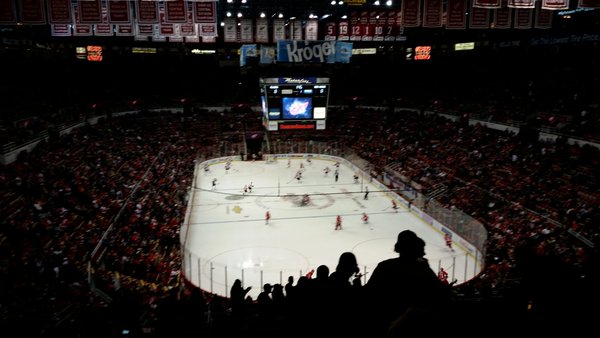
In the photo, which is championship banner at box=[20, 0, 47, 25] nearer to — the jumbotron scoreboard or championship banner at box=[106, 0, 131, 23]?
championship banner at box=[106, 0, 131, 23]

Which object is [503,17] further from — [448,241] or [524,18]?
[448,241]

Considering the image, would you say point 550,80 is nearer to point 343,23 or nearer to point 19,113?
point 343,23

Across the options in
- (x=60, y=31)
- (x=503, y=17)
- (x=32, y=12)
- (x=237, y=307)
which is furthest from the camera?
(x=60, y=31)

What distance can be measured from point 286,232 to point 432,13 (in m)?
12.7

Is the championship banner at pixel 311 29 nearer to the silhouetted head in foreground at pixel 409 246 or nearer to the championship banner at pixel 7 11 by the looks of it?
the championship banner at pixel 7 11

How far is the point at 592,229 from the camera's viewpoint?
1543cm

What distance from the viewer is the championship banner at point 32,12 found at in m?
→ 15.4

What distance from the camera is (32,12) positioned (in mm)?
15516

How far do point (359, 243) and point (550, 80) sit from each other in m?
25.1

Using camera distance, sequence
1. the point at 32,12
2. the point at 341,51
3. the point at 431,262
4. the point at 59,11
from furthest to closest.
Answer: the point at 341,51 < the point at 431,262 < the point at 59,11 < the point at 32,12

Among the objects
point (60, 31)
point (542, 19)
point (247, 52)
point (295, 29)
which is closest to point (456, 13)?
point (542, 19)

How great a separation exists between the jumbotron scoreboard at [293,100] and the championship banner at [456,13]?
35.3 ft

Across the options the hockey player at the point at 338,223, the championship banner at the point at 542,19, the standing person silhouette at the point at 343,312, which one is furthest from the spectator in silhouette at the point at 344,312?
the championship banner at the point at 542,19

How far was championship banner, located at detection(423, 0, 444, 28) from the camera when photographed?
17297 millimetres
